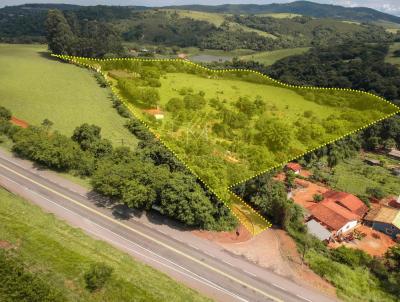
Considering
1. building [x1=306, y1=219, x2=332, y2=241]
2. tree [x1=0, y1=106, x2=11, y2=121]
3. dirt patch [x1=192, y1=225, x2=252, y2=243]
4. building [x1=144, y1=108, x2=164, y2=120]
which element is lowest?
building [x1=306, y1=219, x2=332, y2=241]

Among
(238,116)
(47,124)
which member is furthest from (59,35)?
(238,116)

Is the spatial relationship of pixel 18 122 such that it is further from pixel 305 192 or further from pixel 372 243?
pixel 372 243

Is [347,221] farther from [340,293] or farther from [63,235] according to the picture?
[63,235]

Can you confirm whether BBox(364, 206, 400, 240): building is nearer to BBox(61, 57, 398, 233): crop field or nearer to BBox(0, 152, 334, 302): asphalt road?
BBox(0, 152, 334, 302): asphalt road

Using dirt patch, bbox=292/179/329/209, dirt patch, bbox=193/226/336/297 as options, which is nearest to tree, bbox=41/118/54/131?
dirt patch, bbox=193/226/336/297

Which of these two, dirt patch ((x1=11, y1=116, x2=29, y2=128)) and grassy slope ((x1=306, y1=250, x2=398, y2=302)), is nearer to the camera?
grassy slope ((x1=306, y1=250, x2=398, y2=302))

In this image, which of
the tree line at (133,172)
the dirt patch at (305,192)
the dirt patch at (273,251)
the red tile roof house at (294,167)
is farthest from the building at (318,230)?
the red tile roof house at (294,167)
